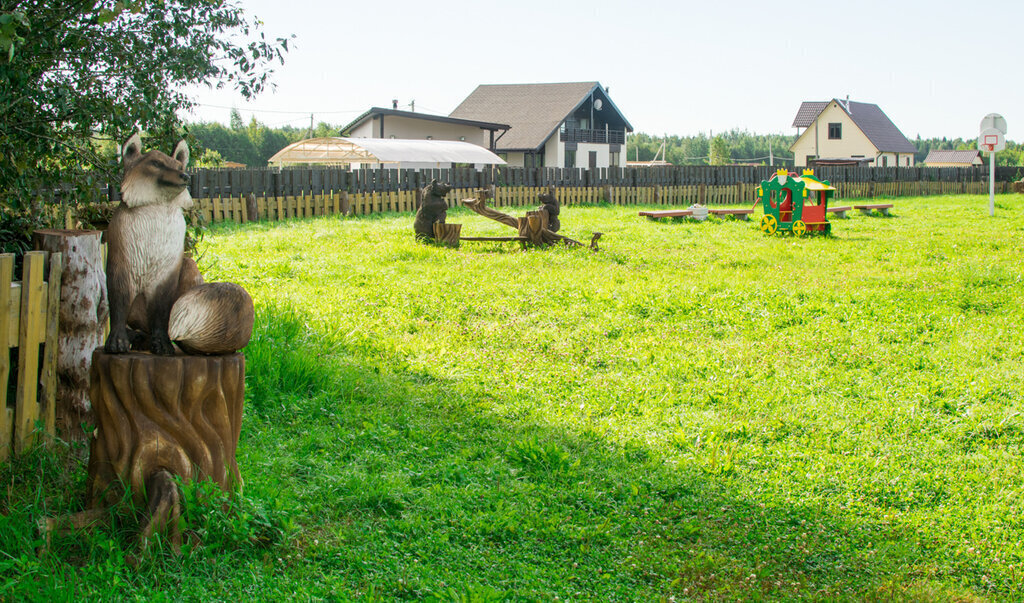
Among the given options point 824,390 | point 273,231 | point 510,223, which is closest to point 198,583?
point 824,390

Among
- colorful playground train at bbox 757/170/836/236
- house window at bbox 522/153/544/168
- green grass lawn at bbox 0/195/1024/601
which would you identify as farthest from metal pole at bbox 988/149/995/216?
house window at bbox 522/153/544/168

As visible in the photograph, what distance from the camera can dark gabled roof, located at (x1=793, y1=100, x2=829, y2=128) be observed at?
62.5 meters

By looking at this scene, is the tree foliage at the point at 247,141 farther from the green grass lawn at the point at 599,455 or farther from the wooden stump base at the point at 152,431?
the wooden stump base at the point at 152,431

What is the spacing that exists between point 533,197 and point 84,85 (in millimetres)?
20821

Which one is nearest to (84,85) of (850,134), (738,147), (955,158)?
(850,134)

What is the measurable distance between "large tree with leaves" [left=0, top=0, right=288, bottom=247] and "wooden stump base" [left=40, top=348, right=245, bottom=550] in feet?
5.92

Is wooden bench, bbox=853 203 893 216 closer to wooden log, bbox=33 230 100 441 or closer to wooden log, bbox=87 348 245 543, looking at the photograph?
wooden log, bbox=33 230 100 441

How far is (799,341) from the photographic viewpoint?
24.3 feet

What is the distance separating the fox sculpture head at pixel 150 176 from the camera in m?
3.39

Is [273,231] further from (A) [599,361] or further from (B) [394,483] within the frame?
(B) [394,483]

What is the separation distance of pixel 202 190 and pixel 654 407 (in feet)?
47.2

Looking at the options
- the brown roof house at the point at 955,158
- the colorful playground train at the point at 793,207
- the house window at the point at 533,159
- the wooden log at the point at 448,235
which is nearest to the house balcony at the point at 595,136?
the house window at the point at 533,159

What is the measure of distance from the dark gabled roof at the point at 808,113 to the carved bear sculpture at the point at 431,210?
55.5 m

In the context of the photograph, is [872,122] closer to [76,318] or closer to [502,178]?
[502,178]
